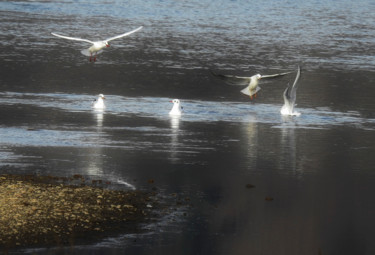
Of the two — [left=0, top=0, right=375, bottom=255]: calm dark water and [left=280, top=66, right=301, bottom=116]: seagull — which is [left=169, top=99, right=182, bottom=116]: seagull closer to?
[left=0, top=0, right=375, bottom=255]: calm dark water

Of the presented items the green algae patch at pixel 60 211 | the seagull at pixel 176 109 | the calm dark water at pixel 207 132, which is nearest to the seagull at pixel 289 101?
the calm dark water at pixel 207 132

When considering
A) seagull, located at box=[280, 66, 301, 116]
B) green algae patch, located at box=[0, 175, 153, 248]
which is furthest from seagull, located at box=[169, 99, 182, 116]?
green algae patch, located at box=[0, 175, 153, 248]

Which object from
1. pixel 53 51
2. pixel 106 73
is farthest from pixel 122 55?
pixel 106 73

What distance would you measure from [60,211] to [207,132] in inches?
421

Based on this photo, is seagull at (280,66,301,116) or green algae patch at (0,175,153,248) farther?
seagull at (280,66,301,116)

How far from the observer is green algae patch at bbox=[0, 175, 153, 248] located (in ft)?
52.4

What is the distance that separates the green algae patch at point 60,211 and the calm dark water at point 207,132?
0.46m

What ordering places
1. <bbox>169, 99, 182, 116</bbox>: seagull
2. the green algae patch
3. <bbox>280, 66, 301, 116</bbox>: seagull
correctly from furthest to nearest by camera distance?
1. <bbox>280, 66, 301, 116</bbox>: seagull
2. <bbox>169, 99, 182, 116</bbox>: seagull
3. the green algae patch

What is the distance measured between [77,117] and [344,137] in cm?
786

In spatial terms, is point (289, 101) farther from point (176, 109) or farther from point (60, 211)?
point (60, 211)

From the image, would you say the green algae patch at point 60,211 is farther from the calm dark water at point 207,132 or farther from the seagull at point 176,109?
the seagull at point 176,109

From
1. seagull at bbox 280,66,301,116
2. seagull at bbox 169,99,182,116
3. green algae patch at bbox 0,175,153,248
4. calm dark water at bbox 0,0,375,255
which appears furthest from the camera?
seagull at bbox 280,66,301,116

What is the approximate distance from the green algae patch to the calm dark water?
464 mm

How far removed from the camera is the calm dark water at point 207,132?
17.3m
